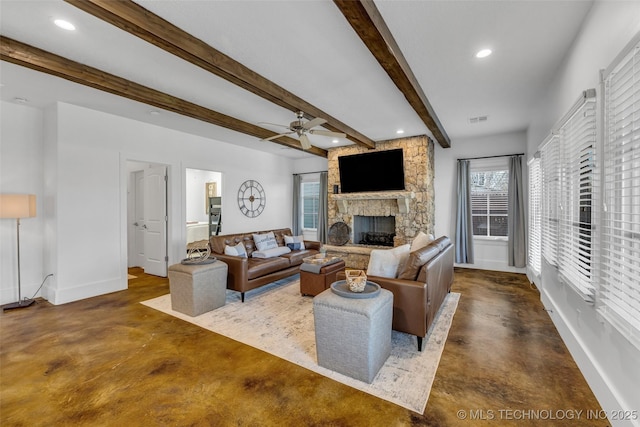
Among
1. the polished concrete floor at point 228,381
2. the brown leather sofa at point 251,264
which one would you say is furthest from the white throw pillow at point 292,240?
the polished concrete floor at point 228,381

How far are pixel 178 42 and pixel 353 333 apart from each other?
106 inches

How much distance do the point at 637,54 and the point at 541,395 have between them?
2.14 m

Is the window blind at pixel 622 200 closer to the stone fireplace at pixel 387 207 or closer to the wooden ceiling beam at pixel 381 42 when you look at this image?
the wooden ceiling beam at pixel 381 42

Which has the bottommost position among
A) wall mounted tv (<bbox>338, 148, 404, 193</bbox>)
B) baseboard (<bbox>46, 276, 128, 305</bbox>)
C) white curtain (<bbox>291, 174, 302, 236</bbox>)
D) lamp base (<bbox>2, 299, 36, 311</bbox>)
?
lamp base (<bbox>2, 299, 36, 311</bbox>)

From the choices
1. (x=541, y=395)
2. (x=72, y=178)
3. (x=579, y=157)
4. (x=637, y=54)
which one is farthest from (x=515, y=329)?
(x=72, y=178)

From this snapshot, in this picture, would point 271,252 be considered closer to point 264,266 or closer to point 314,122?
point 264,266

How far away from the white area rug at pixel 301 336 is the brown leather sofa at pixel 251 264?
0.23 m

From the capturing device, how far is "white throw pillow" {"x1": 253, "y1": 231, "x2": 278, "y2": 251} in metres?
4.95

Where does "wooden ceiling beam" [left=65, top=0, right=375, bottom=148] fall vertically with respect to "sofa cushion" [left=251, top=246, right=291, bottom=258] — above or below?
above

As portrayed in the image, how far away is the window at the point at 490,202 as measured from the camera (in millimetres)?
5669

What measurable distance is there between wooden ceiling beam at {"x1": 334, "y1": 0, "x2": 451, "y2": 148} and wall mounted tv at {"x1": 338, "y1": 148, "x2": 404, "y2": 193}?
2325 millimetres

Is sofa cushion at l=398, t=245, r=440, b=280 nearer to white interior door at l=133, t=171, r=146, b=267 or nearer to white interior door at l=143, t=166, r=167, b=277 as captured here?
white interior door at l=143, t=166, r=167, b=277

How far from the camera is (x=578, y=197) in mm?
2430

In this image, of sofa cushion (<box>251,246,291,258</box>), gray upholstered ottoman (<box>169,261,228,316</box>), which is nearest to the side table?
sofa cushion (<box>251,246,291,258</box>)
